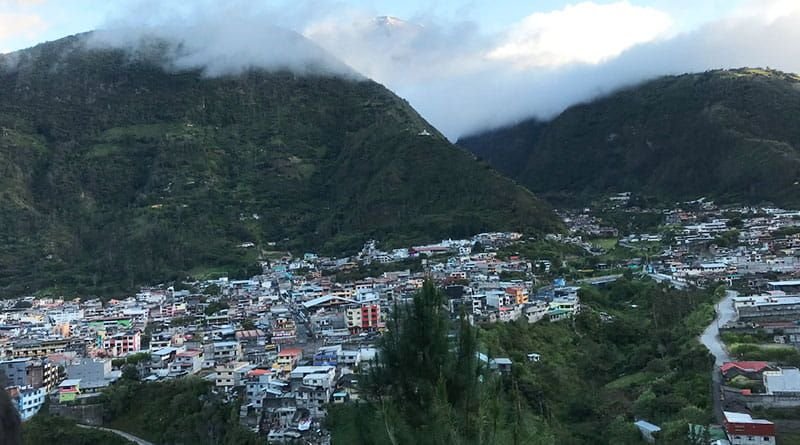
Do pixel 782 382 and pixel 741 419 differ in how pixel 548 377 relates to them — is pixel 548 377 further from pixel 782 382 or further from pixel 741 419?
pixel 741 419

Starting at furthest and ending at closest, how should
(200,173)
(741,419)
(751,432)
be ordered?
1. (200,173)
2. (741,419)
3. (751,432)

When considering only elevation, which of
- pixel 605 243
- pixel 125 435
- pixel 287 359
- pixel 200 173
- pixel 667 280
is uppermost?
pixel 200 173

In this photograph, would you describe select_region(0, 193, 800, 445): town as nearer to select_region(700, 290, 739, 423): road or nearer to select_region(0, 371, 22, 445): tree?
select_region(700, 290, 739, 423): road

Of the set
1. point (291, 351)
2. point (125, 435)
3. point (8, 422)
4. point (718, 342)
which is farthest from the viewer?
point (291, 351)

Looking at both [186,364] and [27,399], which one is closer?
[27,399]

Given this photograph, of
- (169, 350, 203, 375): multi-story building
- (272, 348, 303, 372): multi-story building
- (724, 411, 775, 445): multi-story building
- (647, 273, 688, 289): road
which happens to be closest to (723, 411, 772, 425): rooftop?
(724, 411, 775, 445): multi-story building

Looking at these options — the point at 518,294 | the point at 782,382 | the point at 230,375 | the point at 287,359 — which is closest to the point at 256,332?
the point at 287,359

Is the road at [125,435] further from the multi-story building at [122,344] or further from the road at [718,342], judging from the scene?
the road at [718,342]
